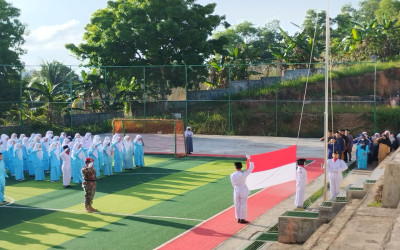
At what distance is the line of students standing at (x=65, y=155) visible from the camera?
2054 cm

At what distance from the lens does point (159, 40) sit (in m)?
39.0

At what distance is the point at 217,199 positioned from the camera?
17.1 meters

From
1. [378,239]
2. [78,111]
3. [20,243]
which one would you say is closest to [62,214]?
[20,243]

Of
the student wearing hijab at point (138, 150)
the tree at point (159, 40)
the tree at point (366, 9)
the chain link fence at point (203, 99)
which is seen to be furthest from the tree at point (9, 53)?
the tree at point (366, 9)

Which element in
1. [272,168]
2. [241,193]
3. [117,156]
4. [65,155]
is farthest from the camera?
[117,156]

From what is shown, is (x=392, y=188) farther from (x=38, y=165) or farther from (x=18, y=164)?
(x=18, y=164)

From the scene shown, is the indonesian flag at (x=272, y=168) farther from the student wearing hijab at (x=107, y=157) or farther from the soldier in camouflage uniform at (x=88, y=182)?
the student wearing hijab at (x=107, y=157)

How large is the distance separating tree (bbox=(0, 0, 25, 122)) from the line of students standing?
477 inches

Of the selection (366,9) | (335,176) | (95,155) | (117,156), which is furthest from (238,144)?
(366,9)

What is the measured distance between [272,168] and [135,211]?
14.2ft

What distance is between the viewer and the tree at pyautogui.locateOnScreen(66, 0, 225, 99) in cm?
3838

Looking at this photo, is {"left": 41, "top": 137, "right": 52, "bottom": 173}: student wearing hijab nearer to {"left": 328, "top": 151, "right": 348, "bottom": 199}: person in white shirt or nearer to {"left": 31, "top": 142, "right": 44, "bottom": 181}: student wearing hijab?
{"left": 31, "top": 142, "right": 44, "bottom": 181}: student wearing hijab

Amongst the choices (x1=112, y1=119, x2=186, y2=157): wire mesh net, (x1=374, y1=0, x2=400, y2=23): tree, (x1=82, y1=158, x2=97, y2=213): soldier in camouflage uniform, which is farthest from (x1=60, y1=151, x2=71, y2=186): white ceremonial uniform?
(x1=374, y1=0, x2=400, y2=23): tree

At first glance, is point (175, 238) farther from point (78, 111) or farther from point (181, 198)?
point (78, 111)
